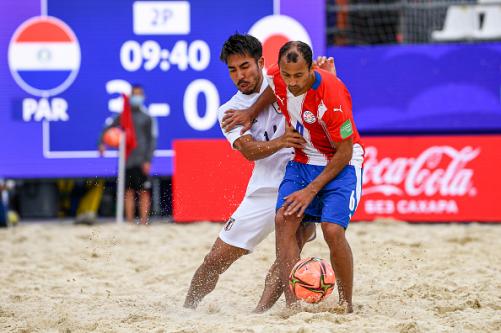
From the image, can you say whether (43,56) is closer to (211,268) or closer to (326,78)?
(211,268)

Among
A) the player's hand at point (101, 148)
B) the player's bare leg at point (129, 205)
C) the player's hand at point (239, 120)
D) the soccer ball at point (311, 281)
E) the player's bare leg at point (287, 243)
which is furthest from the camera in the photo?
the player's hand at point (101, 148)

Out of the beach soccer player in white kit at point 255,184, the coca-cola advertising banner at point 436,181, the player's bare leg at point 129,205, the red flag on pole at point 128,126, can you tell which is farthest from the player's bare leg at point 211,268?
the red flag on pole at point 128,126

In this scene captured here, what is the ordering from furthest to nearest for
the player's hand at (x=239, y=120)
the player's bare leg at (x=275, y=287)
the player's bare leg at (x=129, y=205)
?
the player's bare leg at (x=129, y=205) < the player's bare leg at (x=275, y=287) < the player's hand at (x=239, y=120)

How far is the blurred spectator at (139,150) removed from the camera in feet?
36.6

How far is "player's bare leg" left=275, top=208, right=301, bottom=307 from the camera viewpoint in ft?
15.7

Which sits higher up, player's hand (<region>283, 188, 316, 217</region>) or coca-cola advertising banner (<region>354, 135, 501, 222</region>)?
player's hand (<region>283, 188, 316, 217</region>)

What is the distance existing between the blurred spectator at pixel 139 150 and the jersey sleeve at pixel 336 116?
21.8 ft

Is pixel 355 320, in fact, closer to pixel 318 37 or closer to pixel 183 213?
pixel 183 213

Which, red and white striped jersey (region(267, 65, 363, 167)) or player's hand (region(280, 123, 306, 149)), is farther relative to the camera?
player's hand (region(280, 123, 306, 149))

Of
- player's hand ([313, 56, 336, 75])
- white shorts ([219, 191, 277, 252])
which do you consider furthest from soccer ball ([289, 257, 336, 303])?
player's hand ([313, 56, 336, 75])

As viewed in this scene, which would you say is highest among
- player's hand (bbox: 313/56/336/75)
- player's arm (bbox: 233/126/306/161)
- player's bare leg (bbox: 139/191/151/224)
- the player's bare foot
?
player's hand (bbox: 313/56/336/75)

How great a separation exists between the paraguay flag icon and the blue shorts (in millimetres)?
7137

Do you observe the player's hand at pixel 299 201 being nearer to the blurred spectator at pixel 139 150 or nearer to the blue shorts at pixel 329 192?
the blue shorts at pixel 329 192

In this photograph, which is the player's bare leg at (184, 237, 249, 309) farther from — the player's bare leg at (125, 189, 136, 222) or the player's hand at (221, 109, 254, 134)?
the player's bare leg at (125, 189, 136, 222)
